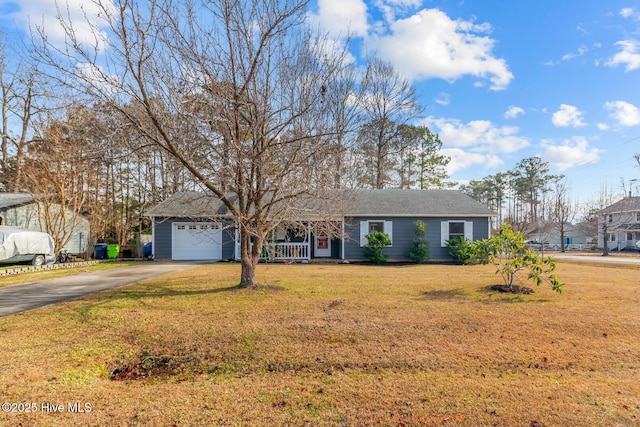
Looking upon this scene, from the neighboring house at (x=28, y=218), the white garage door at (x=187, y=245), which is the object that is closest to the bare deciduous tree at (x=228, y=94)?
the white garage door at (x=187, y=245)

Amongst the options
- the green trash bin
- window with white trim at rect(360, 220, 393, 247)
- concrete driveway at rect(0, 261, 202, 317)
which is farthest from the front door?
the green trash bin

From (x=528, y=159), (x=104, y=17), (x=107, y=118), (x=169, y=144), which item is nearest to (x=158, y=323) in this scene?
(x=169, y=144)

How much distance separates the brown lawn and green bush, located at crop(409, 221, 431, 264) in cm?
841

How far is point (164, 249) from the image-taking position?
16.4m

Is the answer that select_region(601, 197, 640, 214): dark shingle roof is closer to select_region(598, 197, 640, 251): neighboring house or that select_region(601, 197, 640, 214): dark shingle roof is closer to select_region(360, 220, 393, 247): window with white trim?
select_region(598, 197, 640, 251): neighboring house

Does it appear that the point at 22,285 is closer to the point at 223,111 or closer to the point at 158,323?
the point at 158,323

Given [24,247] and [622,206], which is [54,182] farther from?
[622,206]

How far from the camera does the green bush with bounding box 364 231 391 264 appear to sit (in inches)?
603

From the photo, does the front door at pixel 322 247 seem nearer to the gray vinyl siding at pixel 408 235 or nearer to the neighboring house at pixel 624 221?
the gray vinyl siding at pixel 408 235

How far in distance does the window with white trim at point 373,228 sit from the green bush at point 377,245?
54cm

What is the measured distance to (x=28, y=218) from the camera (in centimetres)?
1634

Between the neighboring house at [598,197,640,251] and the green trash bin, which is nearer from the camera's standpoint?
the green trash bin

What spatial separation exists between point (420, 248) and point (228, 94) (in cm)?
1167

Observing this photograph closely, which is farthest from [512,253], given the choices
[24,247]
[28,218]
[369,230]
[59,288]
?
[28,218]
